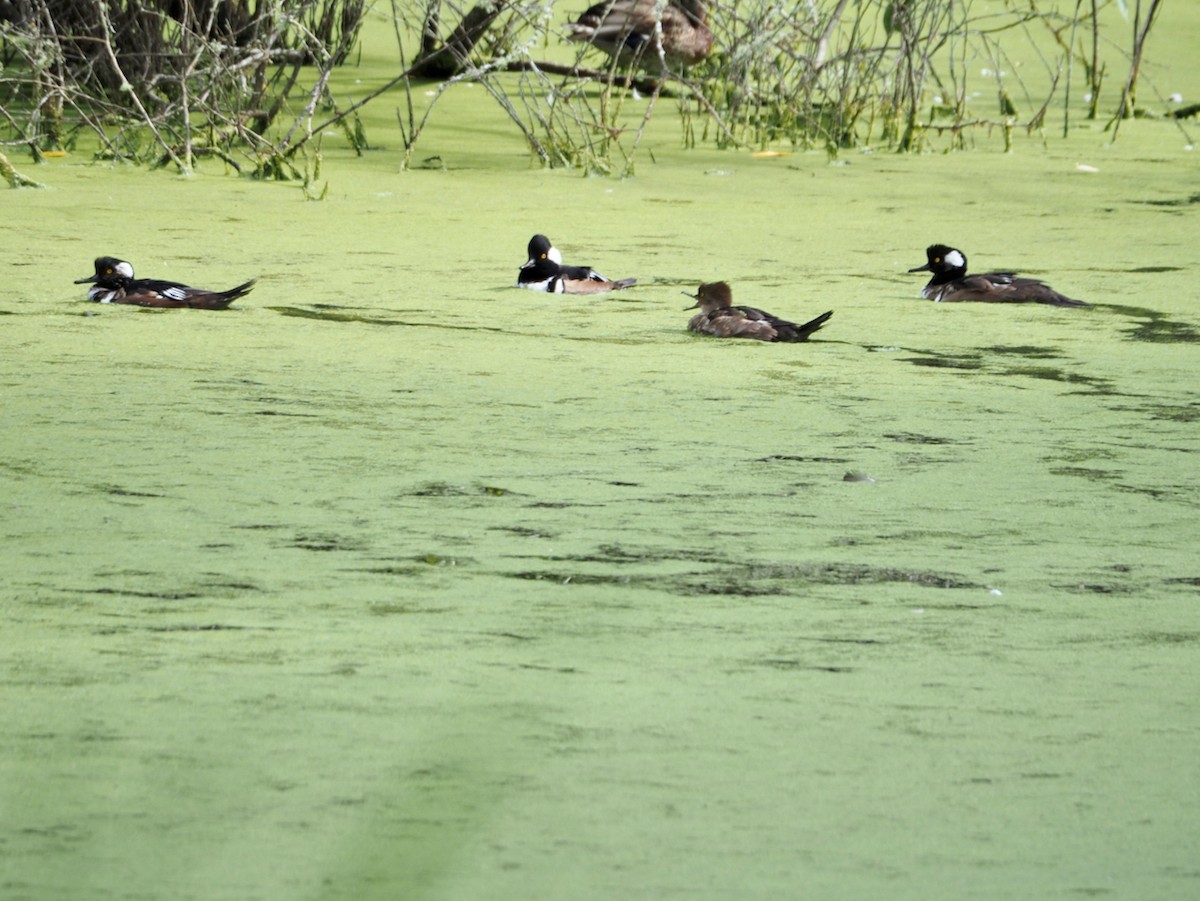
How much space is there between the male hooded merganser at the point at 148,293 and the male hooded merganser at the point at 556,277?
0.70 m

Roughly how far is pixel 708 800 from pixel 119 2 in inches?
251

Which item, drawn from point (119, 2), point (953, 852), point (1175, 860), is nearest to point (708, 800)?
point (953, 852)

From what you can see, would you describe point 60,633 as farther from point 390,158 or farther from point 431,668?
point 390,158

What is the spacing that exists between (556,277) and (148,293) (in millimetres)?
966

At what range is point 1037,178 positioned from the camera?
22.7 feet

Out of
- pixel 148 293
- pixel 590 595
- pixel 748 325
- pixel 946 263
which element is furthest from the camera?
pixel 946 263

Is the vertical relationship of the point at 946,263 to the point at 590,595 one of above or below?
above

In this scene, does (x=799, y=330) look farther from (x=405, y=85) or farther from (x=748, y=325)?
(x=405, y=85)

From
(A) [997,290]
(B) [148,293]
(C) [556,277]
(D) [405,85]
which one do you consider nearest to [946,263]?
(A) [997,290]

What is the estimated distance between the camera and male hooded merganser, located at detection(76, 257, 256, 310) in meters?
4.17

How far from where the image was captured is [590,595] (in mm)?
2133

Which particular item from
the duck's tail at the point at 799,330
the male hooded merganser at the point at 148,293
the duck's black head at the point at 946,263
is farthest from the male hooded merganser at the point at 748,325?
the male hooded merganser at the point at 148,293

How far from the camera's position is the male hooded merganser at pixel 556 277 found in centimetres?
447

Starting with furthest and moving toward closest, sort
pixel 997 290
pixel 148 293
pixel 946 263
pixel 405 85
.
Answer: pixel 405 85 → pixel 946 263 → pixel 997 290 → pixel 148 293
